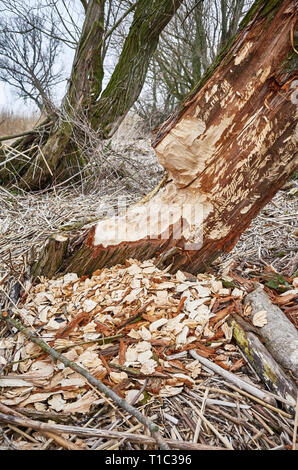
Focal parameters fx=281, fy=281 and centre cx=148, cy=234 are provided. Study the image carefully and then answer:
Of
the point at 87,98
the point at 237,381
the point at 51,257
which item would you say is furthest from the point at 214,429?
the point at 87,98

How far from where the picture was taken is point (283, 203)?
105 inches

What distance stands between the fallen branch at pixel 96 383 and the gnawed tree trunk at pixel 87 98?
2433mm

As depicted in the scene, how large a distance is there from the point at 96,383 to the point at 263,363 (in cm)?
57

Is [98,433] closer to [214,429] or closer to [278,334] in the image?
[214,429]

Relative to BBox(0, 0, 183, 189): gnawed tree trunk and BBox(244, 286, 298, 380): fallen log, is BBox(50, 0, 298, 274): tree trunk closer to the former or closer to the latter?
BBox(244, 286, 298, 380): fallen log

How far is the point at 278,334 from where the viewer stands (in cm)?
105

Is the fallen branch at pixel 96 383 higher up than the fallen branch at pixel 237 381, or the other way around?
the fallen branch at pixel 237 381

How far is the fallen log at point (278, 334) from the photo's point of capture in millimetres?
977

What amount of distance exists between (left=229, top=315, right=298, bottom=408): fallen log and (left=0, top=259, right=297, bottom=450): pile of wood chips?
0.12 feet

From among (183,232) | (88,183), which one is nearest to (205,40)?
(88,183)

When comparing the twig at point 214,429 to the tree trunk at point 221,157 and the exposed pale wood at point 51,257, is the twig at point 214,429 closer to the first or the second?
the tree trunk at point 221,157

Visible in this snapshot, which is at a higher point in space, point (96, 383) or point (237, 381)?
point (237, 381)

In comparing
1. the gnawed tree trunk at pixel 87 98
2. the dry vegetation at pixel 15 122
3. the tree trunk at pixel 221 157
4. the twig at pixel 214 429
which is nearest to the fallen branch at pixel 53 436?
the twig at pixel 214 429
